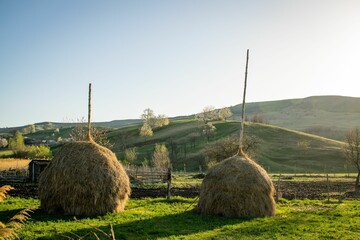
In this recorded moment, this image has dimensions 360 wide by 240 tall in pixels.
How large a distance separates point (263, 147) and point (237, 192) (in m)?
69.5

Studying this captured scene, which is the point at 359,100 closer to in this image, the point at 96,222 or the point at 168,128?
the point at 168,128

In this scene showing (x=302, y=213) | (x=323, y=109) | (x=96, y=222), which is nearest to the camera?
(x=96, y=222)

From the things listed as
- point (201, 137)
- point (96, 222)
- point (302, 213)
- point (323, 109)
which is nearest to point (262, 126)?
point (201, 137)

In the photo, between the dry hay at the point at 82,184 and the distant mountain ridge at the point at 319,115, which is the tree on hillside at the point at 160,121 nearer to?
the distant mountain ridge at the point at 319,115

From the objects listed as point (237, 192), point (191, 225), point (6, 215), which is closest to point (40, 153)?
point (6, 215)

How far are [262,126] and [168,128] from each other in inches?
1355

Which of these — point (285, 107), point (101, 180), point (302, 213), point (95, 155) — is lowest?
point (302, 213)

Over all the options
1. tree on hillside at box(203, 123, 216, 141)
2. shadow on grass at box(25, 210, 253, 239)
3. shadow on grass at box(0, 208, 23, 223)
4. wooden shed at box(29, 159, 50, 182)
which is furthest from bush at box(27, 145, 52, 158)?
shadow on grass at box(25, 210, 253, 239)

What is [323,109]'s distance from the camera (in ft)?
558

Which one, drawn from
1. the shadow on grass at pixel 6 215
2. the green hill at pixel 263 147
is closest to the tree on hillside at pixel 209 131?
the green hill at pixel 263 147

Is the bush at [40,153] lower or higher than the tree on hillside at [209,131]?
lower

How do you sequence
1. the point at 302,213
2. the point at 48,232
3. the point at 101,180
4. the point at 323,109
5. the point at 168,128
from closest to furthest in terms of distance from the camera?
the point at 48,232, the point at 101,180, the point at 302,213, the point at 168,128, the point at 323,109

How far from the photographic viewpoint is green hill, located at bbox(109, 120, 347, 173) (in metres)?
74.1

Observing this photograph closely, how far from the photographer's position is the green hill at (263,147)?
74125mm
